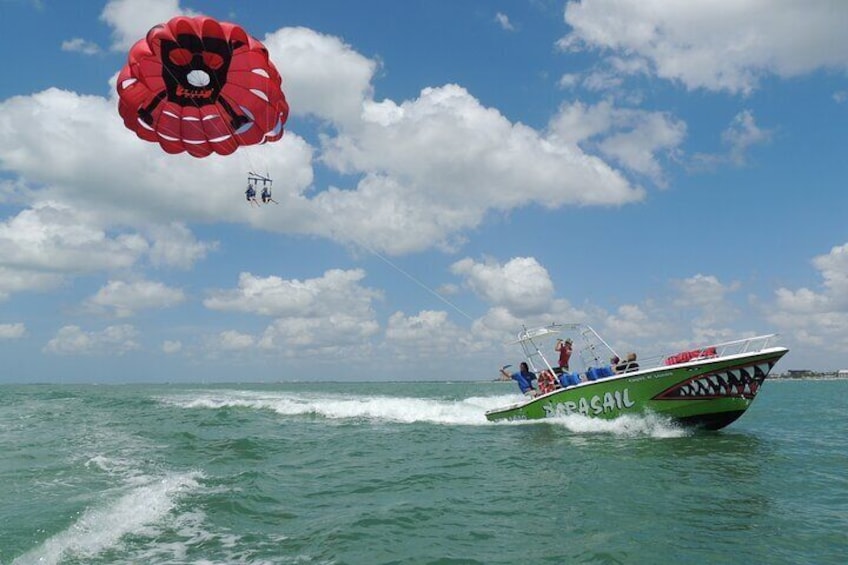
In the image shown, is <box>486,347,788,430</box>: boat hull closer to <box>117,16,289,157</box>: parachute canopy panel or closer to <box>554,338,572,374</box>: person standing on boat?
<box>554,338,572,374</box>: person standing on boat

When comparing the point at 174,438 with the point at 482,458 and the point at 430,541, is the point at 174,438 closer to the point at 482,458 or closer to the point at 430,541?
the point at 482,458

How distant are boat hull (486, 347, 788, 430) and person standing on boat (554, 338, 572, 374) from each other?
2.92 meters

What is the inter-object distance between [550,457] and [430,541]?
6367mm

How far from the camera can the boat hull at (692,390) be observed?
1479cm

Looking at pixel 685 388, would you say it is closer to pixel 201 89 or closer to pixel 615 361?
pixel 615 361

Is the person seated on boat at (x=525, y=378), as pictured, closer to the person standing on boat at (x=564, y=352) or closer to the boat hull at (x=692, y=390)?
the person standing on boat at (x=564, y=352)

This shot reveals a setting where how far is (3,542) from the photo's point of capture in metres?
7.51

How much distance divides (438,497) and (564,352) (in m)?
10.9

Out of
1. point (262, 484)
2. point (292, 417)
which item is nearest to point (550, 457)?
point (262, 484)

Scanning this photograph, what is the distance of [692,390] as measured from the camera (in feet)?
50.1

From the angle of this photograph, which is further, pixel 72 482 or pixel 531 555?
pixel 72 482

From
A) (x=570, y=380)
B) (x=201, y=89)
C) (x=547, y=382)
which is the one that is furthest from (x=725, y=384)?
(x=201, y=89)

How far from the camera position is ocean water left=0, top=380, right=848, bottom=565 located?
714 centimetres

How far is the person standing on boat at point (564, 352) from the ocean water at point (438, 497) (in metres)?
2.41
